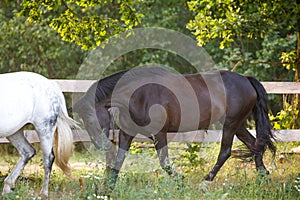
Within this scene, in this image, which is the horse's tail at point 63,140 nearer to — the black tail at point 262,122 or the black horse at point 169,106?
the black horse at point 169,106

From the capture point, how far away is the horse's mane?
19.9 feet

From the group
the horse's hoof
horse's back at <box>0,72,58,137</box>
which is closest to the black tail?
the horse's hoof

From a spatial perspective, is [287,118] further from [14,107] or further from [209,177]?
[14,107]

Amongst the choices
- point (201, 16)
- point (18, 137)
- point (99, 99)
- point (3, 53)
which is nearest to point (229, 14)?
point (201, 16)

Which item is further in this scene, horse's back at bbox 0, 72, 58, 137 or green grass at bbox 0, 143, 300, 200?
horse's back at bbox 0, 72, 58, 137

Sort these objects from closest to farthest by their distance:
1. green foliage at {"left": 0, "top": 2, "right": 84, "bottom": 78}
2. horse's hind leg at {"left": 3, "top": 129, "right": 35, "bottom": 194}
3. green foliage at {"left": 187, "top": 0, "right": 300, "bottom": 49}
→ 1. horse's hind leg at {"left": 3, "top": 129, "right": 35, "bottom": 194}
2. green foliage at {"left": 187, "top": 0, "right": 300, "bottom": 49}
3. green foliage at {"left": 0, "top": 2, "right": 84, "bottom": 78}

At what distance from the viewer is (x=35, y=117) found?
5547 mm

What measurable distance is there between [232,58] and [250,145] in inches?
208

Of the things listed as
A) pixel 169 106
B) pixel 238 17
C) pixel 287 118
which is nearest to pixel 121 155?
pixel 169 106

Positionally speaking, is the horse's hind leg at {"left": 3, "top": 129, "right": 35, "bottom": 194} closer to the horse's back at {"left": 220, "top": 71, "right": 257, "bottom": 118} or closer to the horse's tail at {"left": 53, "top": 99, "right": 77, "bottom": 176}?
the horse's tail at {"left": 53, "top": 99, "right": 77, "bottom": 176}

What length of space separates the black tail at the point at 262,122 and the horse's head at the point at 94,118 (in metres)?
2.06

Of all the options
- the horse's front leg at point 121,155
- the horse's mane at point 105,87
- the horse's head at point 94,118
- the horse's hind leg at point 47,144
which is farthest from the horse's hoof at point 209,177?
the horse's hind leg at point 47,144

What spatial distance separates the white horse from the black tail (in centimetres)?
251

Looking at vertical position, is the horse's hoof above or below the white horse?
below
